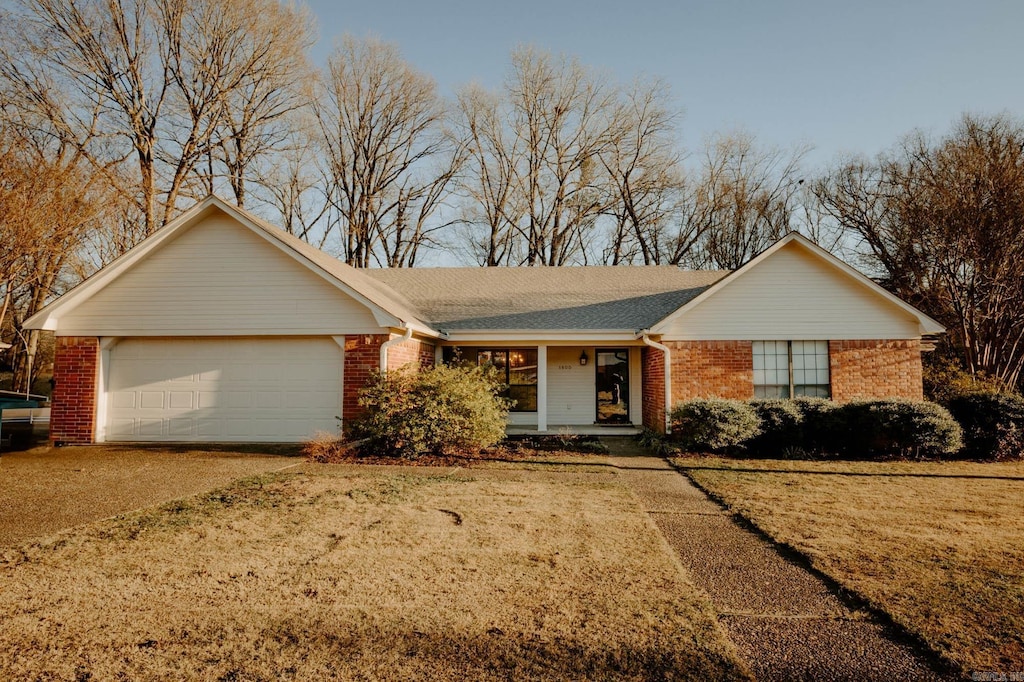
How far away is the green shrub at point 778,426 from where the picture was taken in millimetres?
11602

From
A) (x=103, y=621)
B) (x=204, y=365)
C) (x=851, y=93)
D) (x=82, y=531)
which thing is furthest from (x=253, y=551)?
(x=851, y=93)

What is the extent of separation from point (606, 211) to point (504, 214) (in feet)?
18.0

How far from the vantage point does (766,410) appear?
11.7m

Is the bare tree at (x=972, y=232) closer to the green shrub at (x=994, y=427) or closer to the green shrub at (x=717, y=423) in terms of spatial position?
the green shrub at (x=994, y=427)

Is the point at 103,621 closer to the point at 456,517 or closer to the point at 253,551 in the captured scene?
the point at 253,551

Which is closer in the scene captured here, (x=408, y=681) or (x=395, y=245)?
(x=408, y=681)

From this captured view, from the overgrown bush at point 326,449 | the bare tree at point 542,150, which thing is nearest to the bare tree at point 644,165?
the bare tree at point 542,150

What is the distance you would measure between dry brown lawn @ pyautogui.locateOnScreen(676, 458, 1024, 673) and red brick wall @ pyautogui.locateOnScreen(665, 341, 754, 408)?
293 centimetres

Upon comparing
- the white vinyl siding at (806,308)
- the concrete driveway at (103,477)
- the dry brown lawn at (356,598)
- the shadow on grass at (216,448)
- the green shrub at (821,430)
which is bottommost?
the dry brown lawn at (356,598)

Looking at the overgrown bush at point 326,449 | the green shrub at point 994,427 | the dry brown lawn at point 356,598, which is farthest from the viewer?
the green shrub at point 994,427

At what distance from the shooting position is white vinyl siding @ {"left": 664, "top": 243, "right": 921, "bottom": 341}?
1328cm

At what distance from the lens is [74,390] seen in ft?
39.5

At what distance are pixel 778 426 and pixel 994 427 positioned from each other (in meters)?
4.07

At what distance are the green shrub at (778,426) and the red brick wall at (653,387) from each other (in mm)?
2184
